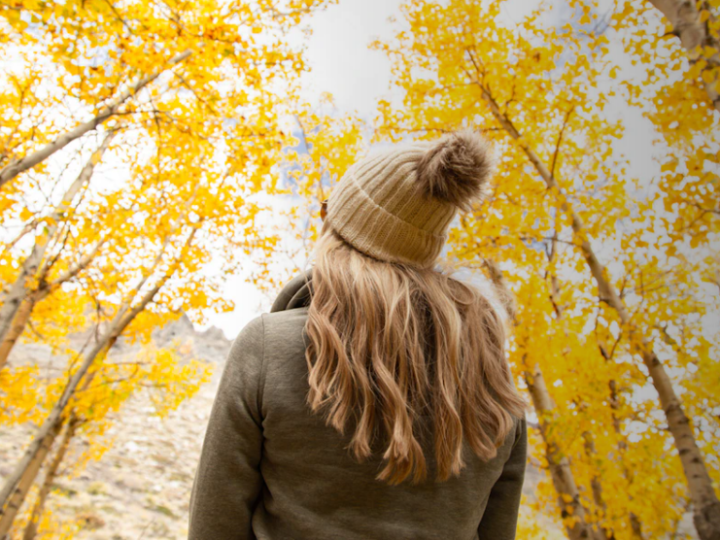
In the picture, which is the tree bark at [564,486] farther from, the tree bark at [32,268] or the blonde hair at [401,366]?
the tree bark at [32,268]

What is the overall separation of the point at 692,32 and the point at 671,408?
2.48 meters

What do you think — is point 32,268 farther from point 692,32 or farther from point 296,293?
point 692,32

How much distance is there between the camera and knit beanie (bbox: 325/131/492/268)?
93 cm

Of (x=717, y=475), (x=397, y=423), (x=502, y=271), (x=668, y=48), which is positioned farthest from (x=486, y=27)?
(x=397, y=423)

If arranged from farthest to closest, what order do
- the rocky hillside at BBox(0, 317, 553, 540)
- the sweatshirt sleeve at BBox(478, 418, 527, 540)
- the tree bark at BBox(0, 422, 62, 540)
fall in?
1. the rocky hillside at BBox(0, 317, 553, 540)
2. the tree bark at BBox(0, 422, 62, 540)
3. the sweatshirt sleeve at BBox(478, 418, 527, 540)

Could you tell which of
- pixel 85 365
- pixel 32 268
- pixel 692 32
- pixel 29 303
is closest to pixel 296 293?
pixel 692 32

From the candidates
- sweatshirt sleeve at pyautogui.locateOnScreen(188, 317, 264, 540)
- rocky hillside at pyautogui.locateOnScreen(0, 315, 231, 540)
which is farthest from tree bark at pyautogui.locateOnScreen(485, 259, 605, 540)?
rocky hillside at pyautogui.locateOnScreen(0, 315, 231, 540)

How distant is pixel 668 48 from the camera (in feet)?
8.82

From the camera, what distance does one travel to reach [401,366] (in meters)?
0.82

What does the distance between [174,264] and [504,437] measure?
4.93 m

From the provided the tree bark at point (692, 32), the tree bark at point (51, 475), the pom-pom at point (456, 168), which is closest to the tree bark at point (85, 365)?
the tree bark at point (51, 475)

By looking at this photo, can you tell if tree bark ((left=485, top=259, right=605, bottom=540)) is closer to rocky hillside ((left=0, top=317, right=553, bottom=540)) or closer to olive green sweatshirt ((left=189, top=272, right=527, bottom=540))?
olive green sweatshirt ((left=189, top=272, right=527, bottom=540))

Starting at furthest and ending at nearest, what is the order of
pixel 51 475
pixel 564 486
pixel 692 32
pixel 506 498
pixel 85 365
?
pixel 51 475 < pixel 85 365 < pixel 564 486 < pixel 692 32 < pixel 506 498

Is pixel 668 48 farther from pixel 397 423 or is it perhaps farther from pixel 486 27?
pixel 397 423
